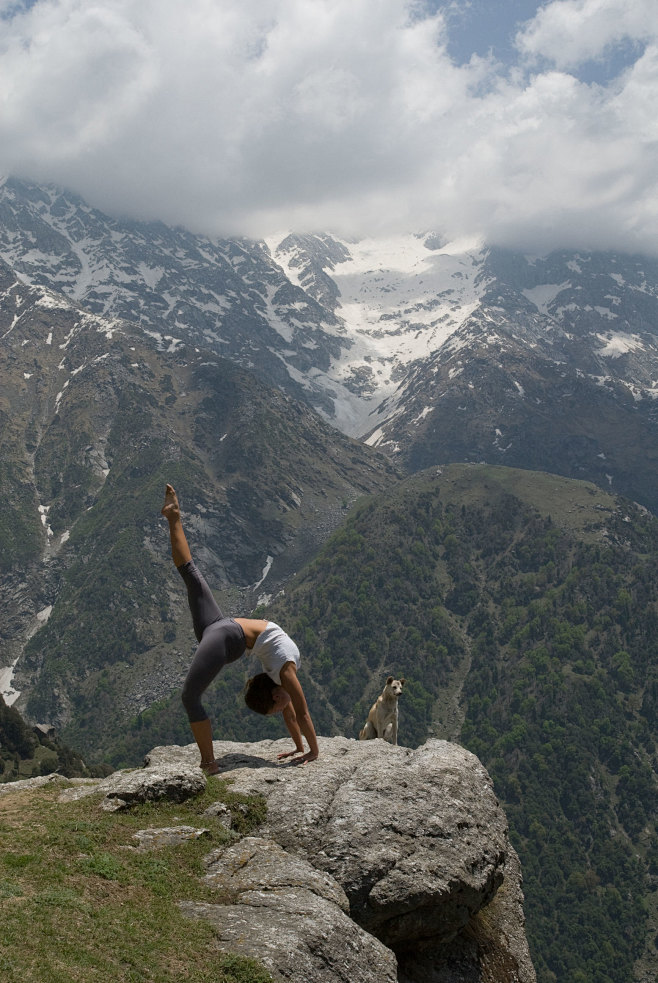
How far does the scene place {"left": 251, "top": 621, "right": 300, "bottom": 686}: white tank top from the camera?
2002cm

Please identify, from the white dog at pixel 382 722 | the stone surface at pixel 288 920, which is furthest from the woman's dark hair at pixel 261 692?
the white dog at pixel 382 722

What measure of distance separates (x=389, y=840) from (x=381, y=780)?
181cm

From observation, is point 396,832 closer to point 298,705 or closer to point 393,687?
point 298,705

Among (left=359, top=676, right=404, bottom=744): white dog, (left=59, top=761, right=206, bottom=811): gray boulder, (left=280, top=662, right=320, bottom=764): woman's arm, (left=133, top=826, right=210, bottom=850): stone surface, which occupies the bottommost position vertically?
(left=359, top=676, right=404, bottom=744): white dog

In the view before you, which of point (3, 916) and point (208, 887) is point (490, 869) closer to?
point (208, 887)

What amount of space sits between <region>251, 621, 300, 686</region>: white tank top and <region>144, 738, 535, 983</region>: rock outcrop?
8.82 feet

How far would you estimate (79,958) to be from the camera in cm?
1229

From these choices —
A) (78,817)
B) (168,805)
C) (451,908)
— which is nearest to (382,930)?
(451,908)

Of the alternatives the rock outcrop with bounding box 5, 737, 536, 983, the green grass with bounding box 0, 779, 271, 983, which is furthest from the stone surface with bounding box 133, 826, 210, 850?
the green grass with bounding box 0, 779, 271, 983

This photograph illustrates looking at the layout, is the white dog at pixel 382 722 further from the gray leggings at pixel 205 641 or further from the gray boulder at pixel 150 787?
the gray boulder at pixel 150 787

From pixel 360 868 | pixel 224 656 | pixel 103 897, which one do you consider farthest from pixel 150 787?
pixel 360 868

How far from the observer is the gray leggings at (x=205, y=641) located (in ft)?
64.1

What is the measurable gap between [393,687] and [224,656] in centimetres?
1652

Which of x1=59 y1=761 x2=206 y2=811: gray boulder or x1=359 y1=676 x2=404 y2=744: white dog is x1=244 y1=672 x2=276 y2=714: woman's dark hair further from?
x1=359 y1=676 x2=404 y2=744: white dog
